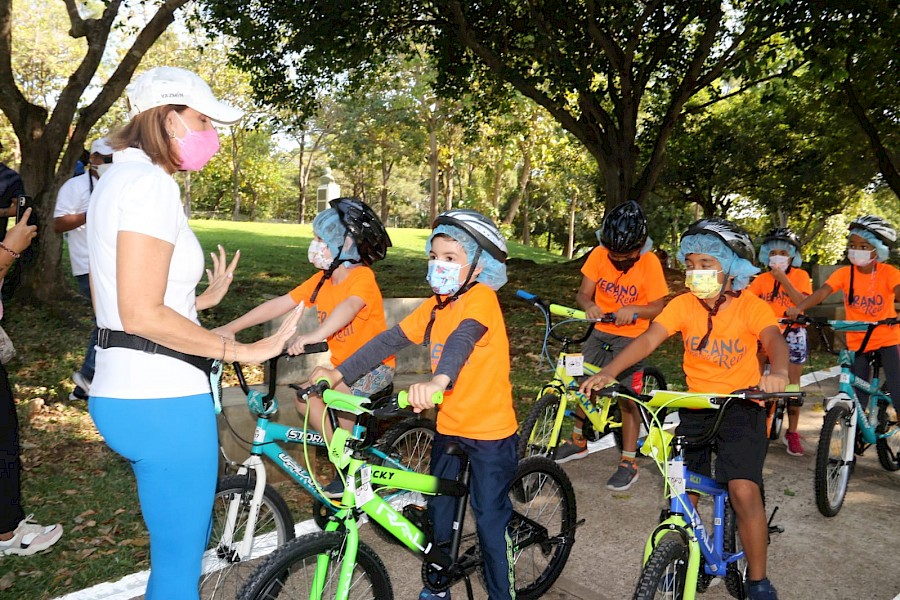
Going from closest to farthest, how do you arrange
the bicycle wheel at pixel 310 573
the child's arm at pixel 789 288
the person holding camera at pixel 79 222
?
the bicycle wheel at pixel 310 573 < the person holding camera at pixel 79 222 < the child's arm at pixel 789 288

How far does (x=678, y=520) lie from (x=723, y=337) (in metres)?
1.15

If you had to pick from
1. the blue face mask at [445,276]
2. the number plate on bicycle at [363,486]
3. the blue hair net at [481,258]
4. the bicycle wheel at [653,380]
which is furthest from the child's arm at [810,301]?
the number plate on bicycle at [363,486]

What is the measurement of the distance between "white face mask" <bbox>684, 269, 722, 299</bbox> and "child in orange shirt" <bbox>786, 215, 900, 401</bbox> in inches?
112

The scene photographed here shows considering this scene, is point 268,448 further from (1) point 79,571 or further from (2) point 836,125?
(2) point 836,125

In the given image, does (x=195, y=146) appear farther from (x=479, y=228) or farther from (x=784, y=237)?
(x=784, y=237)

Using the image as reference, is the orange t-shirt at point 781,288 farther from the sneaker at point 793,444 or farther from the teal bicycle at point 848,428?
the sneaker at point 793,444

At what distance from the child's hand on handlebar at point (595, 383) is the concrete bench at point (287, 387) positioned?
7.38 feet

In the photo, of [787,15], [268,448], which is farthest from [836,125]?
[268,448]

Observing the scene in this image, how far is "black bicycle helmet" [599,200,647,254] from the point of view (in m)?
5.65

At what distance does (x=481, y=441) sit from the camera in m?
3.39

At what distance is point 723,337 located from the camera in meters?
3.98

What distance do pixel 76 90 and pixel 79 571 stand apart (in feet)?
24.3

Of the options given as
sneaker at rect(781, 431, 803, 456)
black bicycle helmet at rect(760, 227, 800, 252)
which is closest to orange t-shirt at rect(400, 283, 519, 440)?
sneaker at rect(781, 431, 803, 456)

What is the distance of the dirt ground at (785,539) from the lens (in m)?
4.32
